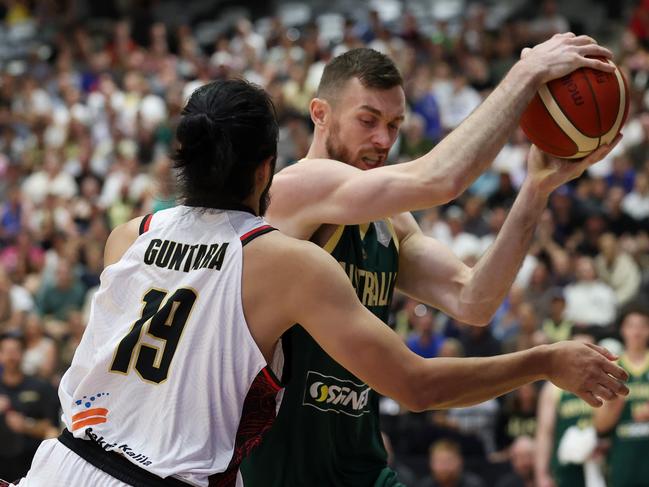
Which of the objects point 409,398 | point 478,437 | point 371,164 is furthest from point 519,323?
point 409,398

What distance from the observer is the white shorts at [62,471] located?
3.29 m

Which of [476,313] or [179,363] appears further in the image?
[476,313]

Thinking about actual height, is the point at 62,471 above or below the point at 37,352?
above

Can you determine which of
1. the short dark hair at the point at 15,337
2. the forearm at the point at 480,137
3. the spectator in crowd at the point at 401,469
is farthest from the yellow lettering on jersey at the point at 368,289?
the short dark hair at the point at 15,337

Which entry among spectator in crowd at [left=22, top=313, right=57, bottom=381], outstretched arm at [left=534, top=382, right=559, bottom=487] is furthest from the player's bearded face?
spectator in crowd at [left=22, top=313, right=57, bottom=381]

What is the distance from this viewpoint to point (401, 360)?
332 centimetres

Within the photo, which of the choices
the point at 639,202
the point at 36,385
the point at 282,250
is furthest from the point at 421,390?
the point at 639,202

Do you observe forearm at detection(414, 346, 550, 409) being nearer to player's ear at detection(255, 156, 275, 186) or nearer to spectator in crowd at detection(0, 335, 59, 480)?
player's ear at detection(255, 156, 275, 186)

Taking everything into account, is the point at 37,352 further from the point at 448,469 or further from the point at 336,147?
the point at 336,147

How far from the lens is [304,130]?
15539 mm

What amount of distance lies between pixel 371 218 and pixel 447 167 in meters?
0.36

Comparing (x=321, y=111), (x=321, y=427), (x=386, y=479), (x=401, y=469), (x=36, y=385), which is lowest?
(x=401, y=469)

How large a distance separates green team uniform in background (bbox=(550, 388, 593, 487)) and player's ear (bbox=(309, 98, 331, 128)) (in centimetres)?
486

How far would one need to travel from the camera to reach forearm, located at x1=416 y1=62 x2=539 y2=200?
3674 millimetres
